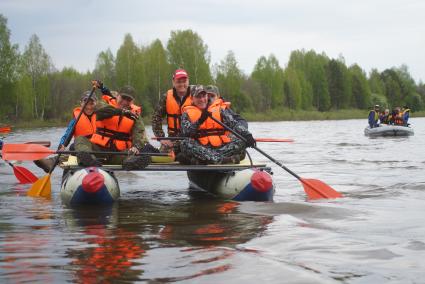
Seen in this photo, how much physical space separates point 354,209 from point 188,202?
Result: 7.11 ft

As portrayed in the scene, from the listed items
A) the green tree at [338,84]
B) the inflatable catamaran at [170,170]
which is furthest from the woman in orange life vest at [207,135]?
the green tree at [338,84]

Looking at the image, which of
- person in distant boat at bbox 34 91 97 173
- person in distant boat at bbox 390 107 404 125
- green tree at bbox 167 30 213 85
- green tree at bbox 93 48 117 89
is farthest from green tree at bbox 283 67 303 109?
person in distant boat at bbox 34 91 97 173

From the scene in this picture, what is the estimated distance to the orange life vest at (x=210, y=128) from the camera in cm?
Answer: 777

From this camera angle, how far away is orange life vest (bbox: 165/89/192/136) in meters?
8.62

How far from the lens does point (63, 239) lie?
525 centimetres

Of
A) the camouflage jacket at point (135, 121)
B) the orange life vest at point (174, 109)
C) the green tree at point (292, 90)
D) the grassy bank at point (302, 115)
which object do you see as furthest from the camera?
the green tree at point (292, 90)

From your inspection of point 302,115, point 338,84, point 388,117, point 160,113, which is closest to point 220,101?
point 160,113

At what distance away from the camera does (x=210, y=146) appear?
788 cm

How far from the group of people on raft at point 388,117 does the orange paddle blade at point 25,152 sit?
1902 cm

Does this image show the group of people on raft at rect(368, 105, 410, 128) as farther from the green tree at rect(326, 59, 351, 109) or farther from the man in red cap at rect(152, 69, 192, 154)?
the green tree at rect(326, 59, 351, 109)

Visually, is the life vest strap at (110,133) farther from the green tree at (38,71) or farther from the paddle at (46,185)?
the green tree at (38,71)

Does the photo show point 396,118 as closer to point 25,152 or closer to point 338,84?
point 25,152

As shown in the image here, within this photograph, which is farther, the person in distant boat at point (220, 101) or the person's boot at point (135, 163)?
the person in distant boat at point (220, 101)

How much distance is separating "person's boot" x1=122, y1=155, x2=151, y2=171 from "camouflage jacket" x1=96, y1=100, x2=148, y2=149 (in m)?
0.50
